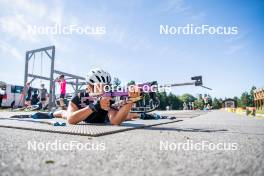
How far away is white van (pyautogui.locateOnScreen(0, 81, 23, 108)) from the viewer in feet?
87.6

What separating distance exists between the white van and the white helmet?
24.6 meters

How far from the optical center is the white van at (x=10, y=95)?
87.6ft

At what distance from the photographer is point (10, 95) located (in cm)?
2744

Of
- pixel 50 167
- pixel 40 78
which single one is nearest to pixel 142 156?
pixel 50 167

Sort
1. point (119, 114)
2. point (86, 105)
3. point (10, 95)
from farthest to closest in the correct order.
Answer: point (10, 95)
point (86, 105)
point (119, 114)

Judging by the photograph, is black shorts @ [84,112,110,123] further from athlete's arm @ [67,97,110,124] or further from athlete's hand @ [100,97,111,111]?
athlete's hand @ [100,97,111,111]

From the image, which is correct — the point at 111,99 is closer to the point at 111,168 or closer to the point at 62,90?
the point at 111,168

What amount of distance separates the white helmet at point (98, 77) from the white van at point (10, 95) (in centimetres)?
2459

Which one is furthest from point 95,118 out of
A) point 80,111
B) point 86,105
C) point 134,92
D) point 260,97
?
point 260,97

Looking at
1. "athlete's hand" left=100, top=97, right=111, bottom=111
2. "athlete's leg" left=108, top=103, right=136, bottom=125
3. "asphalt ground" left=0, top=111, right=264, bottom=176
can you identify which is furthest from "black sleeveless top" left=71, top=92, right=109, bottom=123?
"asphalt ground" left=0, top=111, right=264, bottom=176

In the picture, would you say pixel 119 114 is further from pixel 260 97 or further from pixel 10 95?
pixel 260 97

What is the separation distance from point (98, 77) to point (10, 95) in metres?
26.4

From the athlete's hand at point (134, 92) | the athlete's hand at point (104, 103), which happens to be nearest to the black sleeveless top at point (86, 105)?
the athlete's hand at point (104, 103)

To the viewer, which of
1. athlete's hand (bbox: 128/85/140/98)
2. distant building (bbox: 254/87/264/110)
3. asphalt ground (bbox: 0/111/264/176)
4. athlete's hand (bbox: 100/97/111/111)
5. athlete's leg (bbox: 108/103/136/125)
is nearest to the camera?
asphalt ground (bbox: 0/111/264/176)
